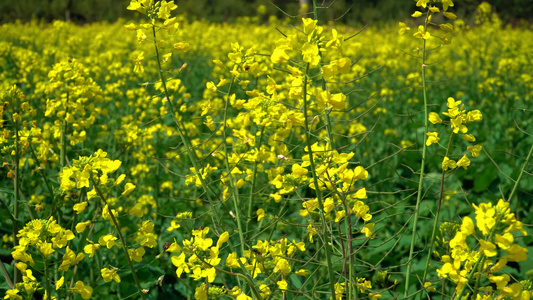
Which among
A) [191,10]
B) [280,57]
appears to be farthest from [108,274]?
[191,10]

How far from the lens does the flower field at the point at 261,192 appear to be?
1.22 metres

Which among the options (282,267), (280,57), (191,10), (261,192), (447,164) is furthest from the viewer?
(191,10)

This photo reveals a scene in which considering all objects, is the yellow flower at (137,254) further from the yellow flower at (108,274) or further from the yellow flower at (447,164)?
the yellow flower at (447,164)

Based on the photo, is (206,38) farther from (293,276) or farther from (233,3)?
(233,3)

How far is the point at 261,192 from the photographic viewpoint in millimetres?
2350

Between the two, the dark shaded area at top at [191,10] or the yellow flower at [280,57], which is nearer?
the yellow flower at [280,57]

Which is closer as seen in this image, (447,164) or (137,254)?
(137,254)

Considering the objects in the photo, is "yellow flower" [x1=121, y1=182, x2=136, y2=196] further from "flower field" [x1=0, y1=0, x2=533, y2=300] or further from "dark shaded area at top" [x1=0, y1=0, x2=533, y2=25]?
"dark shaded area at top" [x1=0, y1=0, x2=533, y2=25]

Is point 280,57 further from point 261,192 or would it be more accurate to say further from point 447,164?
point 261,192

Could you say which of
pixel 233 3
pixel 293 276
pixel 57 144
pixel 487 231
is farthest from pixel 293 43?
pixel 233 3

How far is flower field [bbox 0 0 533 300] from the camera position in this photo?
1.22 metres

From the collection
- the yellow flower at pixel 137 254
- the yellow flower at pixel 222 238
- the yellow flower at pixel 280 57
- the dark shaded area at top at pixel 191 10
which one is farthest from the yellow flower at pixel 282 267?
the dark shaded area at top at pixel 191 10

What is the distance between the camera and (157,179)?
10.5ft

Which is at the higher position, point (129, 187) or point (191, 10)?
point (129, 187)
